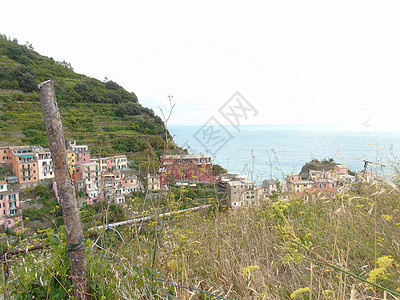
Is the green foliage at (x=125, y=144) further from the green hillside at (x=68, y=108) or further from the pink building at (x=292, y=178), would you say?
the pink building at (x=292, y=178)

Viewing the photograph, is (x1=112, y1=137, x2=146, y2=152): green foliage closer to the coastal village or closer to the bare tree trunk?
the coastal village

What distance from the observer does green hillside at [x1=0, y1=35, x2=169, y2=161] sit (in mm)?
21188

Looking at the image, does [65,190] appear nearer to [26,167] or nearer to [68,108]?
[26,167]

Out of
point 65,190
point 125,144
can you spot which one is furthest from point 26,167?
point 65,190

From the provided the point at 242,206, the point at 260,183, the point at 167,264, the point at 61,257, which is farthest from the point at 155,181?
the point at 260,183

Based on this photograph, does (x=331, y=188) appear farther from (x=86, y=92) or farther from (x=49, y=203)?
(x=86, y=92)

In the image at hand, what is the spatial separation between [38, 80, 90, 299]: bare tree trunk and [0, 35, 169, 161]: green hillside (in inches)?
719

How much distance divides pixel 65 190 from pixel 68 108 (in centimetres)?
3278

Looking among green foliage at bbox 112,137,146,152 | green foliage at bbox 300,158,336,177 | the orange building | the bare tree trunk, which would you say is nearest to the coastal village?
the orange building

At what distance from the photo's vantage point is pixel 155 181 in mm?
1674

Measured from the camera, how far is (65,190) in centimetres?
107

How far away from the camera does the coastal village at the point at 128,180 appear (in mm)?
1670

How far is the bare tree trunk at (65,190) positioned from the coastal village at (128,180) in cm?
11

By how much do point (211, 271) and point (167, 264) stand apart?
0.31 meters
